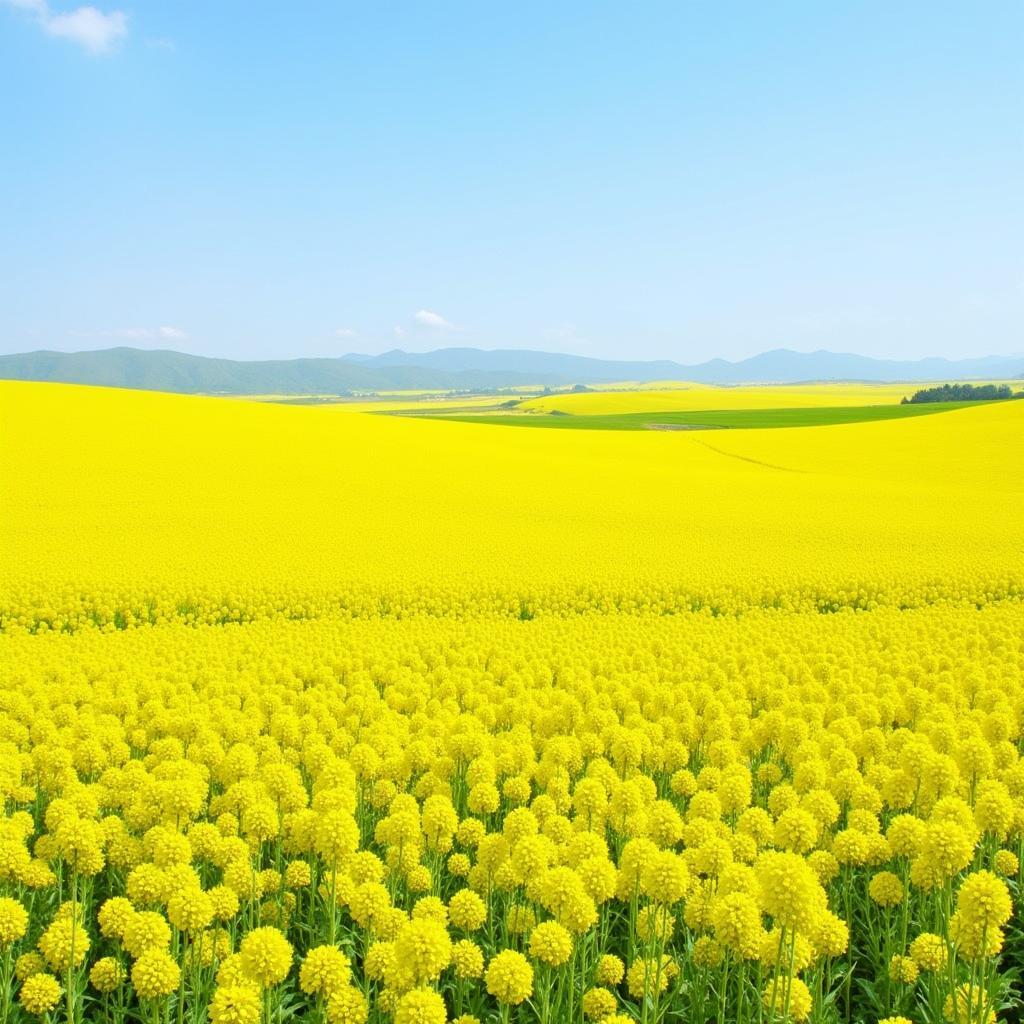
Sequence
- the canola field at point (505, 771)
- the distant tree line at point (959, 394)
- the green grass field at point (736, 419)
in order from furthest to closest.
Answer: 1. the distant tree line at point (959, 394)
2. the green grass field at point (736, 419)
3. the canola field at point (505, 771)

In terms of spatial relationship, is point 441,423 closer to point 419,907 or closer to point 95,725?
point 95,725

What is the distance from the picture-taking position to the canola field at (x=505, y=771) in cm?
457

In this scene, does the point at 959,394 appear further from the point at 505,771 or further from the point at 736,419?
the point at 505,771

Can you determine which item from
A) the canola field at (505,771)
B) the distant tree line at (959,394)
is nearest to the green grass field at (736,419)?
the distant tree line at (959,394)

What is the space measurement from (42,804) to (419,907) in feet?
15.8

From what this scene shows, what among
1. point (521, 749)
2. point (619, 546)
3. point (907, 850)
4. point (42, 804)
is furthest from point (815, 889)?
point (619, 546)

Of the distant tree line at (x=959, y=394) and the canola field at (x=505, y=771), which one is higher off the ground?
the distant tree line at (x=959, y=394)

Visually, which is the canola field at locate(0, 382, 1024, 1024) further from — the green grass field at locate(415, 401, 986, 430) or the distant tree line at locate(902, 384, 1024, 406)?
the distant tree line at locate(902, 384, 1024, 406)

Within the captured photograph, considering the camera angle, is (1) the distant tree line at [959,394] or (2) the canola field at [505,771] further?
(1) the distant tree line at [959,394]

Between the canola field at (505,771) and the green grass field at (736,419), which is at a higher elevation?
the green grass field at (736,419)

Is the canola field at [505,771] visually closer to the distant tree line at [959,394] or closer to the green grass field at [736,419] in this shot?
the green grass field at [736,419]

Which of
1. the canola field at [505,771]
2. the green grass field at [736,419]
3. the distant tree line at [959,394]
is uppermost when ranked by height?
the distant tree line at [959,394]

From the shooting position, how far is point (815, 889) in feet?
13.4

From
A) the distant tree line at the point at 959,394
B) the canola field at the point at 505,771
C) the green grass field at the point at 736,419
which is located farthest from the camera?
the distant tree line at the point at 959,394
